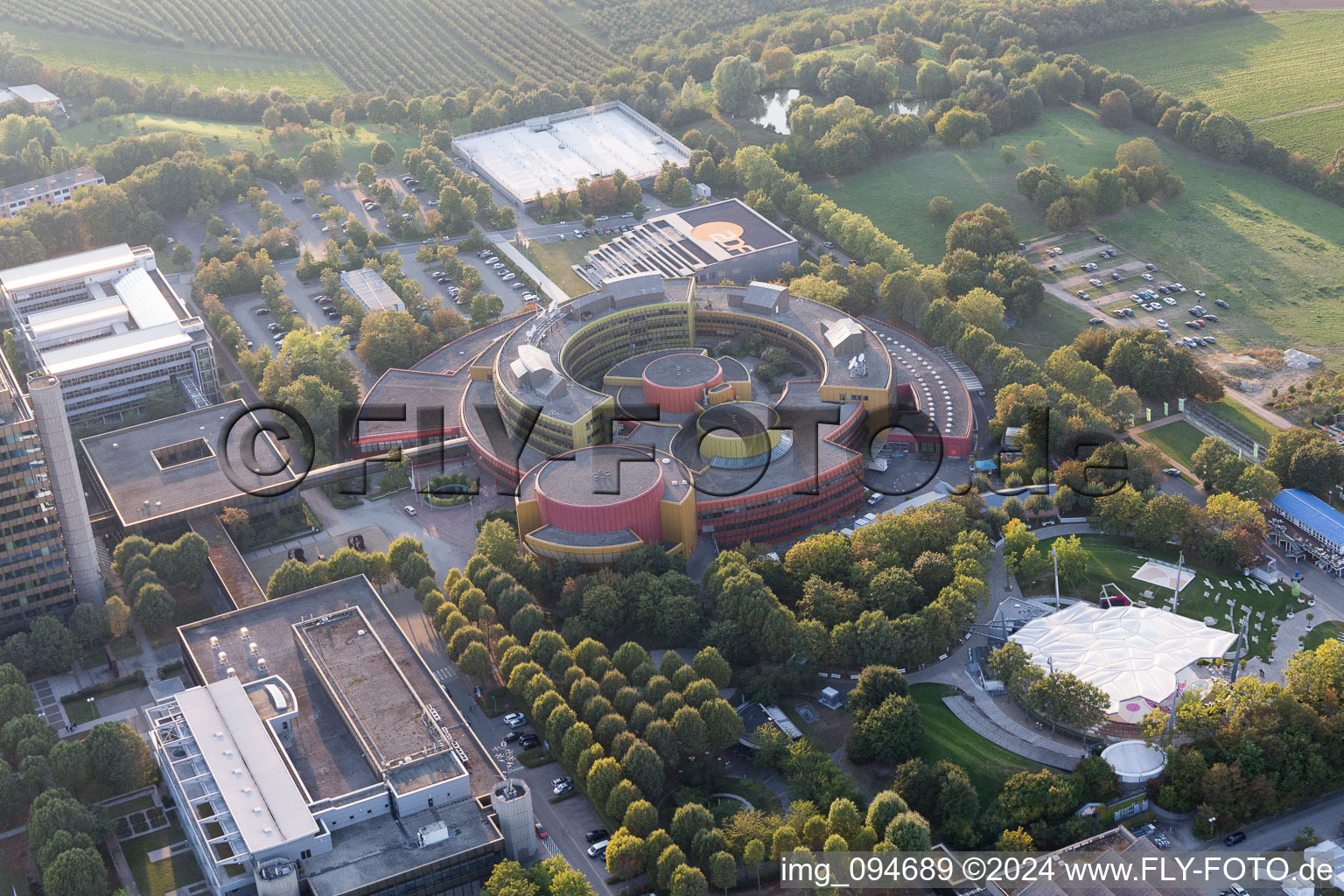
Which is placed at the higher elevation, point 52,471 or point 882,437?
point 52,471

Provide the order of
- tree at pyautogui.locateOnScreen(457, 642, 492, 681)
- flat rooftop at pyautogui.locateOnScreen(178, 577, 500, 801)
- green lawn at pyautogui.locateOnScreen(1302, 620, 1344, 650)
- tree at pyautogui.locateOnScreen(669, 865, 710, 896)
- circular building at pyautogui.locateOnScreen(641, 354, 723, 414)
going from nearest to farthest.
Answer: tree at pyautogui.locateOnScreen(669, 865, 710, 896) < flat rooftop at pyautogui.locateOnScreen(178, 577, 500, 801) < tree at pyautogui.locateOnScreen(457, 642, 492, 681) < green lawn at pyautogui.locateOnScreen(1302, 620, 1344, 650) < circular building at pyautogui.locateOnScreen(641, 354, 723, 414)

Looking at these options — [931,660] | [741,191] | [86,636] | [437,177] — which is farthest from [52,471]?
[741,191]

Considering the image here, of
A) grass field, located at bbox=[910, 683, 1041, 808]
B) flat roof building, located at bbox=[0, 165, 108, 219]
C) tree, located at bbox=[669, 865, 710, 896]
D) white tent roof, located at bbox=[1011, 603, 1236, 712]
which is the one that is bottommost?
grass field, located at bbox=[910, 683, 1041, 808]

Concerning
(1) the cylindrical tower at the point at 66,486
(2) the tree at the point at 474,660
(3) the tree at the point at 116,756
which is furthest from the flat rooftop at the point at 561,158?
(3) the tree at the point at 116,756

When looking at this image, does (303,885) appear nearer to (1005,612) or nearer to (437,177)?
(1005,612)

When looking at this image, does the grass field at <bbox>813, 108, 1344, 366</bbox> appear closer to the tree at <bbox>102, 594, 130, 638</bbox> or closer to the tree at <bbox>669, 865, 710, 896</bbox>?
the tree at <bbox>669, 865, 710, 896</bbox>

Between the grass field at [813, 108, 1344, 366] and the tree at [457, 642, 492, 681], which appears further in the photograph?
the grass field at [813, 108, 1344, 366]

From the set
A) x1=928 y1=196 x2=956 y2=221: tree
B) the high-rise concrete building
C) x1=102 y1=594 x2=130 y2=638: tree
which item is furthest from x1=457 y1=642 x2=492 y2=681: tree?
x1=928 y1=196 x2=956 y2=221: tree
